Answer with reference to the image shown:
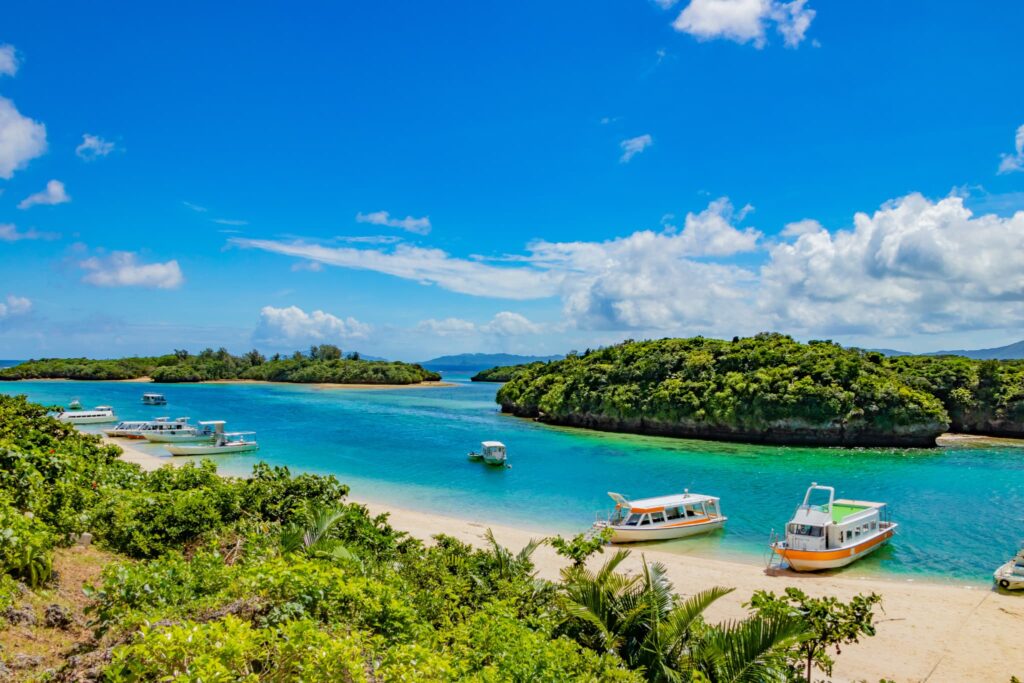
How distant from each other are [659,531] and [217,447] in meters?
34.6

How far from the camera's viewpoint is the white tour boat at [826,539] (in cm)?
2080

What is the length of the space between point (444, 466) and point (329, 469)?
773 cm

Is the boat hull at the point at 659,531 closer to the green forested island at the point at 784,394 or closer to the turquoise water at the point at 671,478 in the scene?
the turquoise water at the point at 671,478

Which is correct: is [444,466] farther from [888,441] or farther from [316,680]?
[888,441]

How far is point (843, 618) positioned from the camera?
8.67 m

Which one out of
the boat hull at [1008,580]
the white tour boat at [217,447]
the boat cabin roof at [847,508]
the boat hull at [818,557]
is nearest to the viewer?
the boat hull at [1008,580]

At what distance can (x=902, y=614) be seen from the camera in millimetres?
16828

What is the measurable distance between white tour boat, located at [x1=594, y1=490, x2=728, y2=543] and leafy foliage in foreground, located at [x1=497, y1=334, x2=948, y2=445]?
32839 millimetres

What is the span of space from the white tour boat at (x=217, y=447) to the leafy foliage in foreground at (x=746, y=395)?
35.2 metres

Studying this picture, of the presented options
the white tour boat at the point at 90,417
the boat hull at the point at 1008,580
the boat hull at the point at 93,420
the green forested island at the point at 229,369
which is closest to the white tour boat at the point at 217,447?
the white tour boat at the point at 90,417

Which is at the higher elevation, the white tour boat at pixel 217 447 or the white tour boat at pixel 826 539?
the white tour boat at pixel 826 539

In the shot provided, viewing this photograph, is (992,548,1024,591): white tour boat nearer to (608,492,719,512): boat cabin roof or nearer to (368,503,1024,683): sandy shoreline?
(368,503,1024,683): sandy shoreline

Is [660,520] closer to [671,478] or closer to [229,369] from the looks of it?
[671,478]

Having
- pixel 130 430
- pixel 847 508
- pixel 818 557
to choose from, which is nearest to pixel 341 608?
pixel 818 557
